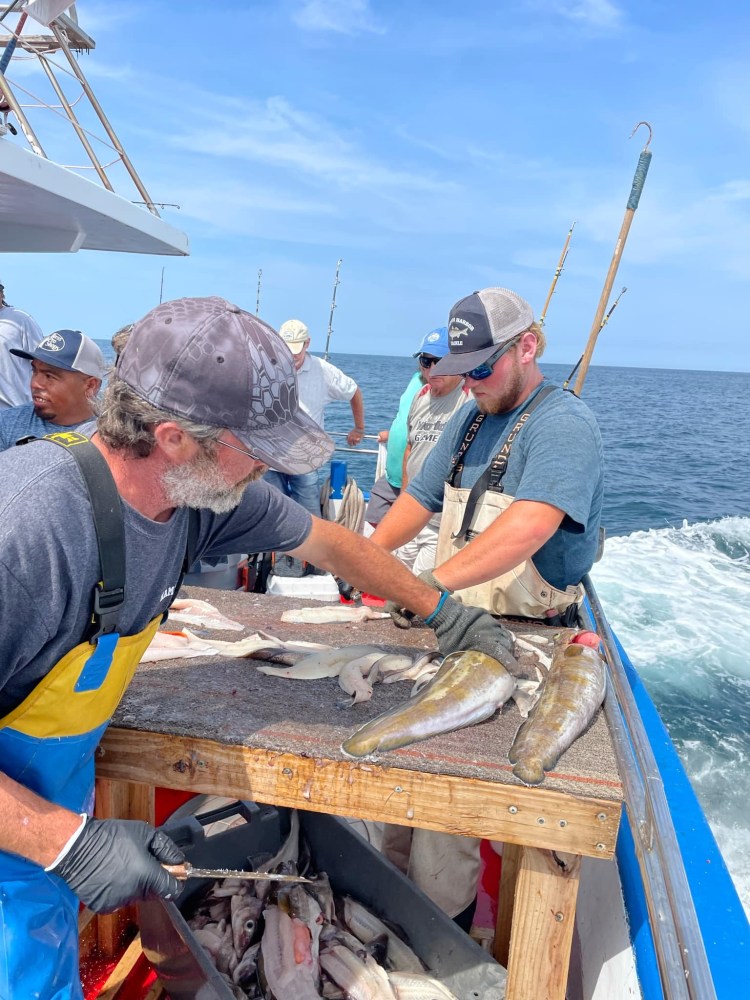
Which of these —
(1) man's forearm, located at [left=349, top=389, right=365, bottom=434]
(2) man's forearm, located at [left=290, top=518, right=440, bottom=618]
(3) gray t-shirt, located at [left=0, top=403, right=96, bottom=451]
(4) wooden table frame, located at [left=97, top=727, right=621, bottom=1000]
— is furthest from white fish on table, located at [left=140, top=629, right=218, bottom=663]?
(1) man's forearm, located at [left=349, top=389, right=365, bottom=434]

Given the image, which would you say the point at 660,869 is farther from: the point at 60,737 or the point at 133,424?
the point at 133,424

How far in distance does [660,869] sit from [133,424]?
173 centimetres

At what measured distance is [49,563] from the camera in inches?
57.0

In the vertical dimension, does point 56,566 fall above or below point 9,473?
below

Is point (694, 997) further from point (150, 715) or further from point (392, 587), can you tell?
point (150, 715)

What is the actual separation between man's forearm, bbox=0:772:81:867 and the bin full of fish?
75 centimetres

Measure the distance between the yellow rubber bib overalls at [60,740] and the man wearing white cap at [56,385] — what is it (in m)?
2.44

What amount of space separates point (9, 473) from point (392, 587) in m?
1.33

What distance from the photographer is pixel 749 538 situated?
12125 mm

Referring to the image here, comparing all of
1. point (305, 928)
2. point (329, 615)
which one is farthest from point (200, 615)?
point (305, 928)

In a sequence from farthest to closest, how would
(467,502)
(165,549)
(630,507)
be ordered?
(630,507) < (467,502) < (165,549)

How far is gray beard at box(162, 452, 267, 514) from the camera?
166 centimetres

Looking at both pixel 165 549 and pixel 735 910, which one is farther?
pixel 735 910

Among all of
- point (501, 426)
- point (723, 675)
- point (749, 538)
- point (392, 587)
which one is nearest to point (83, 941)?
point (392, 587)
